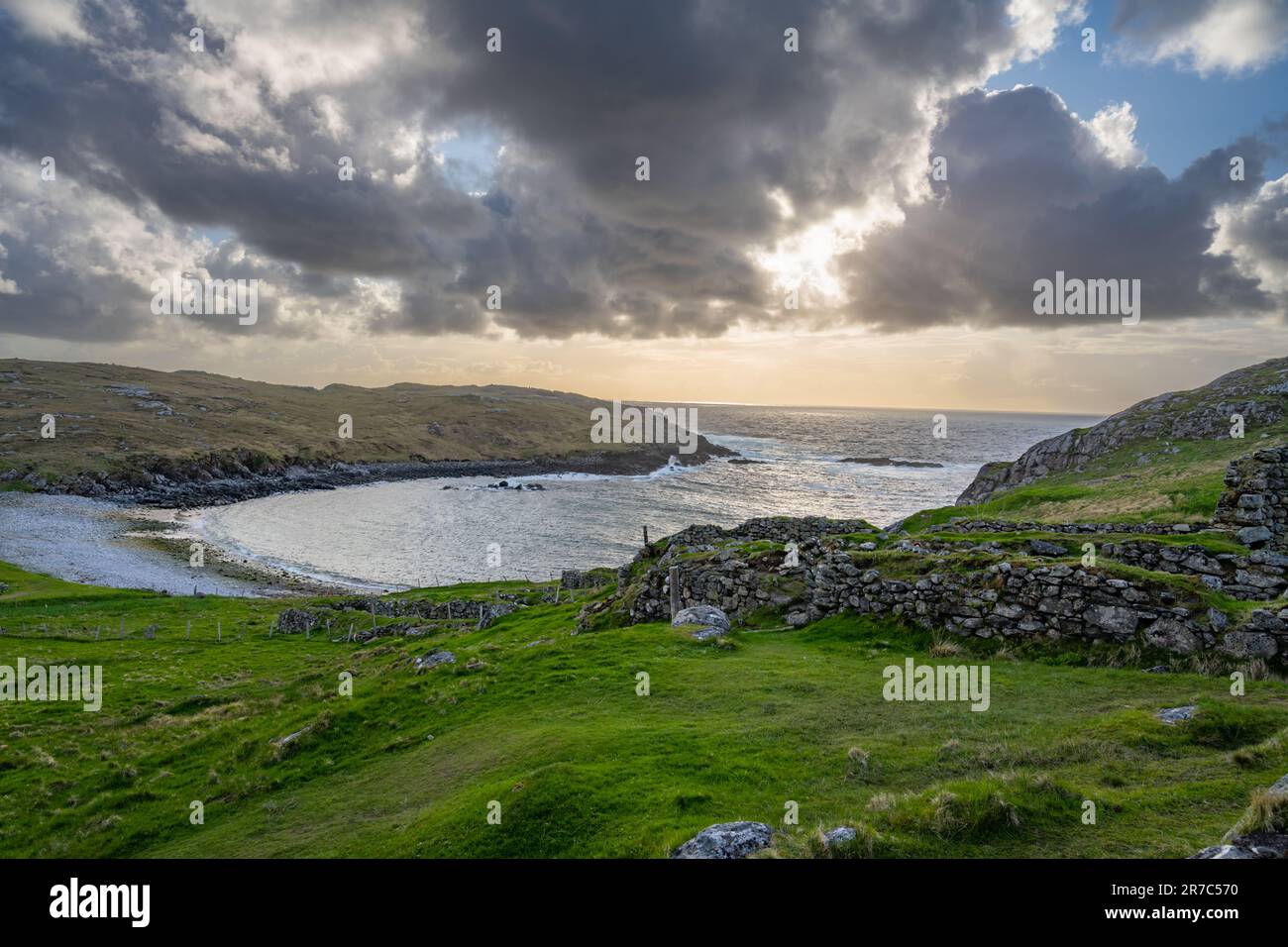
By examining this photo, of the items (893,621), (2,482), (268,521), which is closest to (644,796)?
(893,621)

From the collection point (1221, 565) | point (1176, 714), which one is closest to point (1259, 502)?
point (1221, 565)

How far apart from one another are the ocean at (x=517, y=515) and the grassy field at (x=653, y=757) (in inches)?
1855

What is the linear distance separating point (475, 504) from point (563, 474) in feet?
163

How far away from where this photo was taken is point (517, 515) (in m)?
104

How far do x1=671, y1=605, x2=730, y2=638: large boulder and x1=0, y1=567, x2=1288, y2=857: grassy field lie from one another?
836mm

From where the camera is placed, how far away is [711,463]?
173250 mm

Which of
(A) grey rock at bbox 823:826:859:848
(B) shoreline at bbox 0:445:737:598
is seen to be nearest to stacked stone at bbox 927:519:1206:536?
(A) grey rock at bbox 823:826:859:848

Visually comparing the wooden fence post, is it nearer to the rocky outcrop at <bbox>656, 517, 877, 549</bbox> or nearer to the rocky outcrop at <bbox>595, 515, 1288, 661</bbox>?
the rocky outcrop at <bbox>595, 515, 1288, 661</bbox>

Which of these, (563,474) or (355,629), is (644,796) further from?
(563,474)

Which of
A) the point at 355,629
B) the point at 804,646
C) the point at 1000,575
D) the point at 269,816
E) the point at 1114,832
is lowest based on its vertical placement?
the point at 355,629

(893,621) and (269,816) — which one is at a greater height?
(893,621)

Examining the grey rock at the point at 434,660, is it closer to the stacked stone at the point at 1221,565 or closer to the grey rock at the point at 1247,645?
the grey rock at the point at 1247,645
